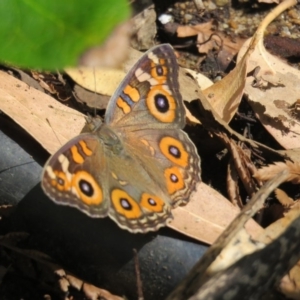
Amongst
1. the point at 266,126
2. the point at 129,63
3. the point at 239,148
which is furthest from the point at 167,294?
the point at 129,63

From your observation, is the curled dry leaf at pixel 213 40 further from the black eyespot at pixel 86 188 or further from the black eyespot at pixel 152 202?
the black eyespot at pixel 86 188

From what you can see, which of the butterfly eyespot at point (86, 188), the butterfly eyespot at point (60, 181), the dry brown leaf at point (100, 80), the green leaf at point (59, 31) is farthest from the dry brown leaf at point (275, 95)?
the green leaf at point (59, 31)

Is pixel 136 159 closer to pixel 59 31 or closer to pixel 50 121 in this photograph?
pixel 50 121

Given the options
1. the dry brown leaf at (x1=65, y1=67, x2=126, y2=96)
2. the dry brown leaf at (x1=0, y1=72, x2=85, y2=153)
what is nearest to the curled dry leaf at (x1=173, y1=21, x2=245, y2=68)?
the dry brown leaf at (x1=65, y1=67, x2=126, y2=96)

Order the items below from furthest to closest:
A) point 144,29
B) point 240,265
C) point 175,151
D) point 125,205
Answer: point 144,29, point 175,151, point 125,205, point 240,265

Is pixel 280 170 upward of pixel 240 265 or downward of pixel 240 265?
downward

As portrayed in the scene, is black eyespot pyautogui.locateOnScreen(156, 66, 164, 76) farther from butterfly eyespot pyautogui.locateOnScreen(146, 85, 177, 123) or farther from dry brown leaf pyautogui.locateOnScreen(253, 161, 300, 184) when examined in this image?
dry brown leaf pyautogui.locateOnScreen(253, 161, 300, 184)

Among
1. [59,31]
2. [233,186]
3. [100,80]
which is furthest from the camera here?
[100,80]

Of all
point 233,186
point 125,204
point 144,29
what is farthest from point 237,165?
point 144,29
